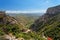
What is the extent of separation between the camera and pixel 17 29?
79.2 metres

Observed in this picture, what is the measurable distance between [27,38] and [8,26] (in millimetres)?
12126

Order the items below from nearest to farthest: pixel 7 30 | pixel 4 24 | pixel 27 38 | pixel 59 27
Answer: pixel 27 38 → pixel 7 30 → pixel 4 24 → pixel 59 27

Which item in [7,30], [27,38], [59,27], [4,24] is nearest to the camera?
[27,38]

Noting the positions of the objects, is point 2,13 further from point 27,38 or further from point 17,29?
point 27,38

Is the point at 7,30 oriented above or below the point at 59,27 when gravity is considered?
above

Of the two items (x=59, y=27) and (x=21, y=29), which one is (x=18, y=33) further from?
(x=59, y=27)

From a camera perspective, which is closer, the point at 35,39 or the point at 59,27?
the point at 35,39

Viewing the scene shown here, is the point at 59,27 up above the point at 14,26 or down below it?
below

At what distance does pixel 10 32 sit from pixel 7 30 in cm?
211

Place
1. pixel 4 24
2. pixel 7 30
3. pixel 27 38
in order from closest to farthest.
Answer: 1. pixel 27 38
2. pixel 7 30
3. pixel 4 24

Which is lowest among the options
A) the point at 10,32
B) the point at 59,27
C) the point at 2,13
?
the point at 59,27

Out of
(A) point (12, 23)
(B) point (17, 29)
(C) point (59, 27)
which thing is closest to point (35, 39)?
(B) point (17, 29)

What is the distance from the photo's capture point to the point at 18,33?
75.7m

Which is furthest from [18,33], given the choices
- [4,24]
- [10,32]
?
[4,24]
